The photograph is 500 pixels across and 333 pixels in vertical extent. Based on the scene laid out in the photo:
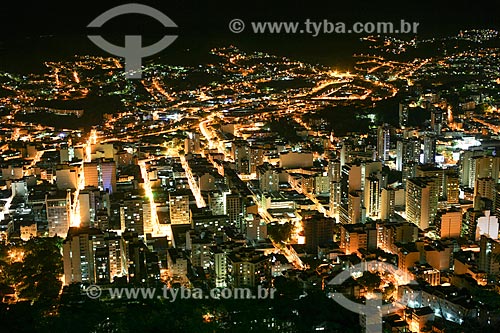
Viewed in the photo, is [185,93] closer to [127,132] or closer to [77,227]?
[127,132]

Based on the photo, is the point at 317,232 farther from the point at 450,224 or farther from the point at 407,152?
the point at 407,152

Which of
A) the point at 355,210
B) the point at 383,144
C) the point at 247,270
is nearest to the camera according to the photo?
the point at 247,270

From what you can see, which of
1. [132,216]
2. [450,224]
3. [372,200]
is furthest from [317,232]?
[132,216]

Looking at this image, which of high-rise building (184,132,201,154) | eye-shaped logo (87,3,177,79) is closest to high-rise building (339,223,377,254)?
high-rise building (184,132,201,154)

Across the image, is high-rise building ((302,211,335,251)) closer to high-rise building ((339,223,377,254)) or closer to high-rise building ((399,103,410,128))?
high-rise building ((339,223,377,254))

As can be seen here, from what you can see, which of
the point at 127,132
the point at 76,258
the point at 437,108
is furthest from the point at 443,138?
the point at 76,258

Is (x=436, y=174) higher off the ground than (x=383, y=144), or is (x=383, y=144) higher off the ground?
(x=383, y=144)

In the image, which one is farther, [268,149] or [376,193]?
[268,149]
